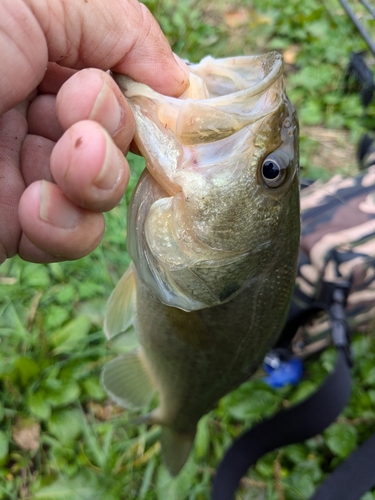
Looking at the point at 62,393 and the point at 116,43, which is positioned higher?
the point at 116,43

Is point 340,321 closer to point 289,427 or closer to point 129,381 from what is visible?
point 289,427

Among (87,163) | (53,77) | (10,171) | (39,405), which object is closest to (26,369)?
(39,405)

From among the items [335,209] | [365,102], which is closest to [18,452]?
[335,209]

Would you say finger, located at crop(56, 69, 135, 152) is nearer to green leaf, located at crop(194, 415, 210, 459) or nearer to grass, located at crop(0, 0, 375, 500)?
grass, located at crop(0, 0, 375, 500)

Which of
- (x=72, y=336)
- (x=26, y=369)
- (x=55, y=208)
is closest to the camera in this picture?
(x=55, y=208)

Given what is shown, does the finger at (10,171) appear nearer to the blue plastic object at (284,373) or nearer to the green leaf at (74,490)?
the green leaf at (74,490)

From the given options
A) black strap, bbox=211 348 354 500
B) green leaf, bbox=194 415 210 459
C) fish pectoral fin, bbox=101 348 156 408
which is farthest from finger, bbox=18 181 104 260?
green leaf, bbox=194 415 210 459

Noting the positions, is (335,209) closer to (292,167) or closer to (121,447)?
(292,167)

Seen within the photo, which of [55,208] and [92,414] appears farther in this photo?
[92,414]
